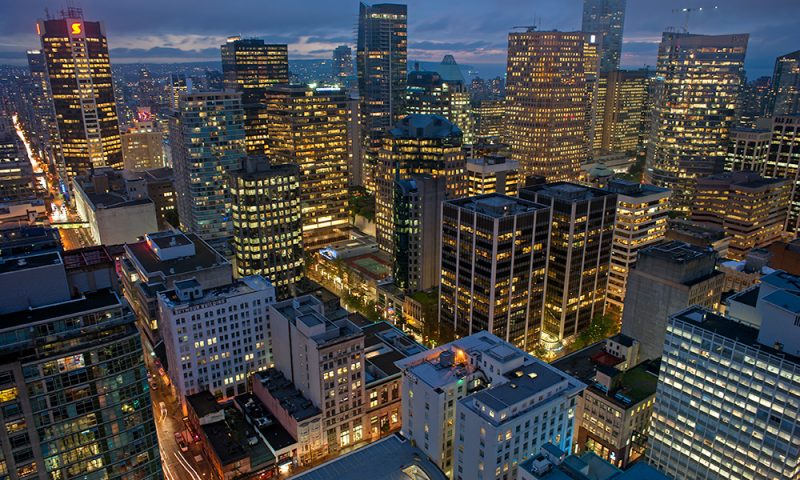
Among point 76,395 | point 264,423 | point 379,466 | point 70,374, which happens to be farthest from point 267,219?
point 70,374

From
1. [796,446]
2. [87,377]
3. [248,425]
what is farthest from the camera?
[248,425]

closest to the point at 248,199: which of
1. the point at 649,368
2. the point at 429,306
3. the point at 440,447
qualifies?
the point at 429,306

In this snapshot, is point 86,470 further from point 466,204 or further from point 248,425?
point 466,204

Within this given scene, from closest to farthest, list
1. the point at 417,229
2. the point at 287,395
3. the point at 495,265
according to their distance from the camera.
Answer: the point at 287,395
the point at 495,265
the point at 417,229

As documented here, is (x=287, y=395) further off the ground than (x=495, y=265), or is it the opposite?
(x=495, y=265)

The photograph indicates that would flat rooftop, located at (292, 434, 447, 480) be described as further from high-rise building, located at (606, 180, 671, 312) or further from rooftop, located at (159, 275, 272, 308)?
high-rise building, located at (606, 180, 671, 312)

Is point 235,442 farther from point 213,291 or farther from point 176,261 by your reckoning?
point 176,261

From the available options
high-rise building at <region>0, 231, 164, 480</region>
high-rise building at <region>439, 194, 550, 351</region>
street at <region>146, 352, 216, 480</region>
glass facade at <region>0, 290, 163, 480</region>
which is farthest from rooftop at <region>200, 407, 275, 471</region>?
high-rise building at <region>439, 194, 550, 351</region>
